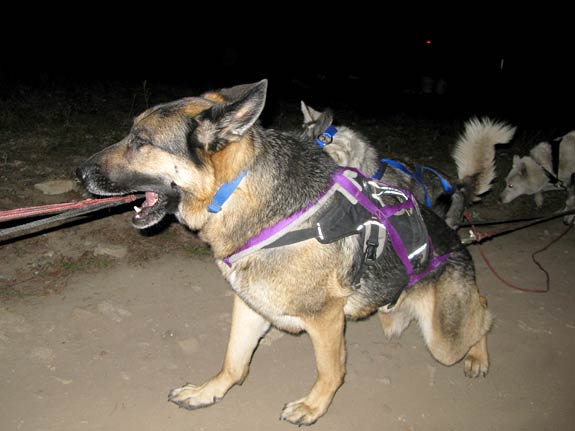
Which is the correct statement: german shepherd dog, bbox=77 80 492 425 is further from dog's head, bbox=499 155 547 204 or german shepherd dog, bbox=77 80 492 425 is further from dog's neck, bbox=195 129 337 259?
dog's head, bbox=499 155 547 204

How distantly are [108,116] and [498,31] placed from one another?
26.6 metres

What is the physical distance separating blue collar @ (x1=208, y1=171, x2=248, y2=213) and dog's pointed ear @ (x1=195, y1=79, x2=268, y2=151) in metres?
0.21

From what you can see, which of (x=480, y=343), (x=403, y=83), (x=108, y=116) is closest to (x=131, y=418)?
(x=480, y=343)

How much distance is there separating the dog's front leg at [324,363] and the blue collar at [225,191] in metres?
0.93

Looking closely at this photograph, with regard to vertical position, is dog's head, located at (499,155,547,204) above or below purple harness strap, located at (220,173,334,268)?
below

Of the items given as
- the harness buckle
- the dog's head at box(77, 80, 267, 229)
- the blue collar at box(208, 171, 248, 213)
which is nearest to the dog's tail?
the harness buckle

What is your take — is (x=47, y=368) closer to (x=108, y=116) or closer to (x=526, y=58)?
(x=108, y=116)

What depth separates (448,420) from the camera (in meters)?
3.38

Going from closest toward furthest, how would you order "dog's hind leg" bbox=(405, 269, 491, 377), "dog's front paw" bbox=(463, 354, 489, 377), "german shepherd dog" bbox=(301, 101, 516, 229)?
"dog's hind leg" bbox=(405, 269, 491, 377)
"dog's front paw" bbox=(463, 354, 489, 377)
"german shepherd dog" bbox=(301, 101, 516, 229)

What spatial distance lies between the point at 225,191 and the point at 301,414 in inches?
68.5

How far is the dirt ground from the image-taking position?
3123 mm

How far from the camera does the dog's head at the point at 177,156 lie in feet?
8.07

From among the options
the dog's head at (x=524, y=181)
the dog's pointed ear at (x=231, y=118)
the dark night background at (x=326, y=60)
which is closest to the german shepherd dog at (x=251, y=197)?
the dog's pointed ear at (x=231, y=118)

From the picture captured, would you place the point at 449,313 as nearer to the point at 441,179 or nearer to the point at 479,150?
the point at 441,179
